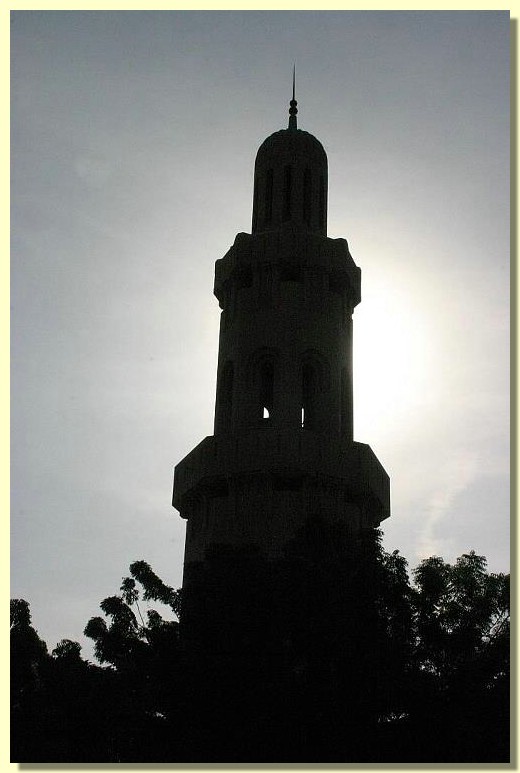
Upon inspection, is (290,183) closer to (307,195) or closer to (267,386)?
(307,195)

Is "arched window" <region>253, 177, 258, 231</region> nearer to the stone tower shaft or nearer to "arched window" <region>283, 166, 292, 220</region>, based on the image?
the stone tower shaft

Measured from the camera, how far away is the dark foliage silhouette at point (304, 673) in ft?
66.6

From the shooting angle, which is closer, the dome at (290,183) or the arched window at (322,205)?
the dome at (290,183)

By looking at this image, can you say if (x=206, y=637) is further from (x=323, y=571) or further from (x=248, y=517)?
(x=248, y=517)

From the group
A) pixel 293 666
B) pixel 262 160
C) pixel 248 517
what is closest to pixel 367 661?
pixel 293 666

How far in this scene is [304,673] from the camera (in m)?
21.1

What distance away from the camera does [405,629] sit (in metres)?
22.9

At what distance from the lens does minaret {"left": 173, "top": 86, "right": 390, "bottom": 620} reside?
3359 cm

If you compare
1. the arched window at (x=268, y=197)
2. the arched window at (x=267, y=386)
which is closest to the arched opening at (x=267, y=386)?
the arched window at (x=267, y=386)

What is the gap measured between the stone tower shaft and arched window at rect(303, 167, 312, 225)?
6 cm

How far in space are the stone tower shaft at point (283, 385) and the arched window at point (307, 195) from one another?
6 centimetres

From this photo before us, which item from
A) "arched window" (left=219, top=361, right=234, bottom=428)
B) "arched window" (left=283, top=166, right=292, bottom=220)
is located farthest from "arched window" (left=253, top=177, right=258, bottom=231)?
"arched window" (left=219, top=361, right=234, bottom=428)

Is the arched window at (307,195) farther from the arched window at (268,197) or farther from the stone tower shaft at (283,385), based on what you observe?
the arched window at (268,197)

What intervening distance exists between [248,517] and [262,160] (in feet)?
57.2
